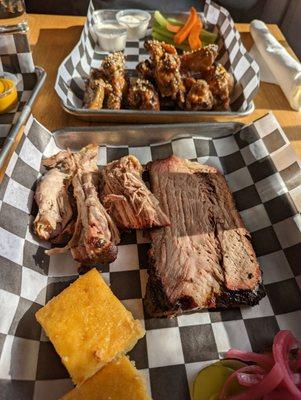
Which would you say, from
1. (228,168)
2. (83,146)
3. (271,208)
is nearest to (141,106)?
(83,146)

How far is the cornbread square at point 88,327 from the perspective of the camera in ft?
→ 5.07

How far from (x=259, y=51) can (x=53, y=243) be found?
292 cm

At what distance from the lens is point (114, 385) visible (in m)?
1.50

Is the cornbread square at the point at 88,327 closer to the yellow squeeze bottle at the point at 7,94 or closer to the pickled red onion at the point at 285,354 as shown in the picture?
the pickled red onion at the point at 285,354

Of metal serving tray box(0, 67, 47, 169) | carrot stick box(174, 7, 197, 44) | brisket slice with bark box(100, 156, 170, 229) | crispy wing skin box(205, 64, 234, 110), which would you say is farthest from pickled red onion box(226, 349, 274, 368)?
carrot stick box(174, 7, 197, 44)

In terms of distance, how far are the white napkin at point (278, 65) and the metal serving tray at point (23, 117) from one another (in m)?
2.12

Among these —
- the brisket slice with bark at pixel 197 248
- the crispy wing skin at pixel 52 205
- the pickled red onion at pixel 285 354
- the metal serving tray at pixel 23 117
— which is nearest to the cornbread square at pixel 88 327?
the brisket slice with bark at pixel 197 248

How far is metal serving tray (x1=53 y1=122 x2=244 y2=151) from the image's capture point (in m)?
2.51

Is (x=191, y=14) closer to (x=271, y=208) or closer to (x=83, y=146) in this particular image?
(x=83, y=146)

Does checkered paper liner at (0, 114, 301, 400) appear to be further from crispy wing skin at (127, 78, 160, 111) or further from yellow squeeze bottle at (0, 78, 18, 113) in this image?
yellow squeeze bottle at (0, 78, 18, 113)

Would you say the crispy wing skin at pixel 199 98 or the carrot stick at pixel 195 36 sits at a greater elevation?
the carrot stick at pixel 195 36

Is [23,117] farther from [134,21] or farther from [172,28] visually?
[172,28]

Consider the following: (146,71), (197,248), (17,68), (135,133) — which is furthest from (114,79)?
(197,248)

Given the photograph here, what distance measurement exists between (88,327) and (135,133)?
4.76 feet
